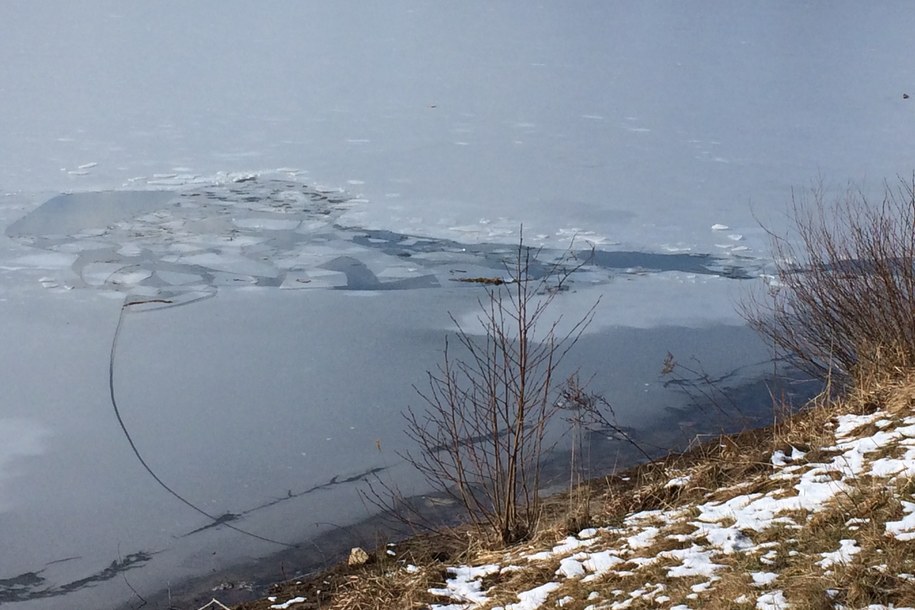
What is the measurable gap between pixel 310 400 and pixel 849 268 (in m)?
3.51

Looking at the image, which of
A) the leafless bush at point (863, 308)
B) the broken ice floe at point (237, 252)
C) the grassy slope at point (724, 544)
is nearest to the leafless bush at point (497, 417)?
the grassy slope at point (724, 544)

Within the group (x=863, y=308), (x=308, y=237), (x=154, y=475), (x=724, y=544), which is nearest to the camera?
(x=724, y=544)

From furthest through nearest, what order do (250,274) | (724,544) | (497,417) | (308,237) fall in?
(308,237), (250,274), (497,417), (724,544)

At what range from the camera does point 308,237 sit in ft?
33.0

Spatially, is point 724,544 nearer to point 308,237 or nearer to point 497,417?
point 497,417

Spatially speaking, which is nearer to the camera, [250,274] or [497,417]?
[497,417]

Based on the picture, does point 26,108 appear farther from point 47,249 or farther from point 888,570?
point 888,570

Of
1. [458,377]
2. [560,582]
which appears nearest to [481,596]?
[560,582]

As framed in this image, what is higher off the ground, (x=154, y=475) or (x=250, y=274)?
(x=250, y=274)

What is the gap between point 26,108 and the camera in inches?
613

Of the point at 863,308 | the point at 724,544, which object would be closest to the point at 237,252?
the point at 863,308

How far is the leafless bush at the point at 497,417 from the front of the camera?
479 centimetres

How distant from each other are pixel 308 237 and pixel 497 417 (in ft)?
14.1

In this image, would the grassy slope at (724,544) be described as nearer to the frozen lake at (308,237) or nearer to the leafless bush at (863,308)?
the leafless bush at (863,308)
